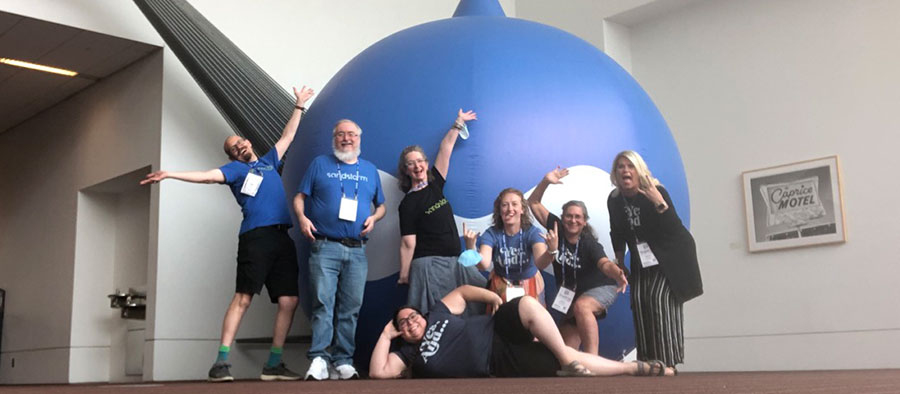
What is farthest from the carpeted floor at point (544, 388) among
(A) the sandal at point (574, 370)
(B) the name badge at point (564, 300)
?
(B) the name badge at point (564, 300)

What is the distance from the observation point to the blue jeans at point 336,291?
4254 mm

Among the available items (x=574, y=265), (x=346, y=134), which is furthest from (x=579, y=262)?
(x=346, y=134)

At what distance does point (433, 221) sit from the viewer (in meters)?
4.09

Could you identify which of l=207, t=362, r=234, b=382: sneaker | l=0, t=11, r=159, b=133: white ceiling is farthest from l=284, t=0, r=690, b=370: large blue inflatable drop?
l=0, t=11, r=159, b=133: white ceiling

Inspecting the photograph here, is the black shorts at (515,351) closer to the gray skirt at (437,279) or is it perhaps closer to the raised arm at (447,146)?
the gray skirt at (437,279)

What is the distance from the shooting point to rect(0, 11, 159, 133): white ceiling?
604 cm

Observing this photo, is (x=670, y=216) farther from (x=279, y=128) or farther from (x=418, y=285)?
(x=279, y=128)

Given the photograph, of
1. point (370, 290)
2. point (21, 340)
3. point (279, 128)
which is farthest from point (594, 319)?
point (21, 340)

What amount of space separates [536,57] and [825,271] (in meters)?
3.39

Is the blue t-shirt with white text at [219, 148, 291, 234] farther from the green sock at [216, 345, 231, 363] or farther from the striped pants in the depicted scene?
the striped pants


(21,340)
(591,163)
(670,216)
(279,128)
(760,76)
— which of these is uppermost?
(760,76)

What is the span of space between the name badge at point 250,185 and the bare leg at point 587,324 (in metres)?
1.74

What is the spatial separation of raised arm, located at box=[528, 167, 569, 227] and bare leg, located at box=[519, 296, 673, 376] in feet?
1.52

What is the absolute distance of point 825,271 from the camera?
21.9 feet
